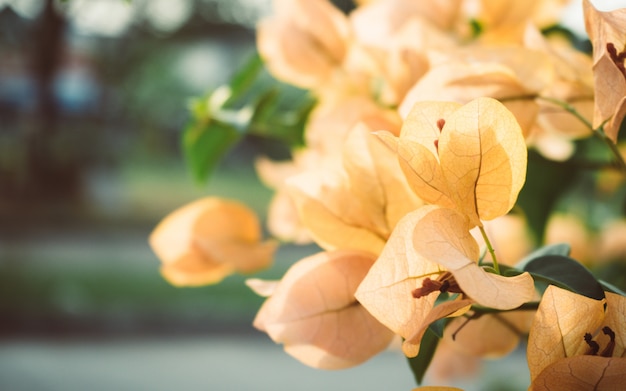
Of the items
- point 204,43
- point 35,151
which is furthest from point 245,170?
point 35,151

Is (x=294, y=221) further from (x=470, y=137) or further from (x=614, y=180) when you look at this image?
(x=614, y=180)

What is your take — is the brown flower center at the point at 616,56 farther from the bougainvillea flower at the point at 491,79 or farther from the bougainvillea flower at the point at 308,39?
the bougainvillea flower at the point at 308,39

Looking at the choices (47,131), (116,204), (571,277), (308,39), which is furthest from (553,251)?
(116,204)

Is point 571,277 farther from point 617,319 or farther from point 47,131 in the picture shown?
point 47,131

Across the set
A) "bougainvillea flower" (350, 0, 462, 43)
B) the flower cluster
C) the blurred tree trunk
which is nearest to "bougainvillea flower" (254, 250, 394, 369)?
the flower cluster

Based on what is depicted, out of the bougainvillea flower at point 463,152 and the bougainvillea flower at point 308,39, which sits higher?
the bougainvillea flower at point 308,39

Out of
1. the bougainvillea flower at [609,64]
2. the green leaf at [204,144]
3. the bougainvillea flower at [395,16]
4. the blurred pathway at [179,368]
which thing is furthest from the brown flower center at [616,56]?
the blurred pathway at [179,368]
